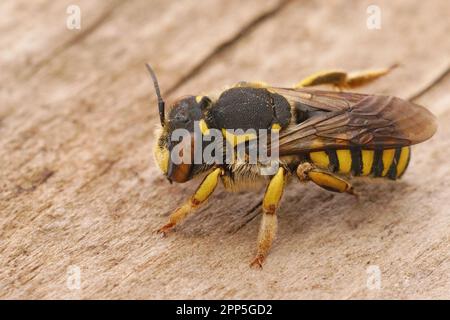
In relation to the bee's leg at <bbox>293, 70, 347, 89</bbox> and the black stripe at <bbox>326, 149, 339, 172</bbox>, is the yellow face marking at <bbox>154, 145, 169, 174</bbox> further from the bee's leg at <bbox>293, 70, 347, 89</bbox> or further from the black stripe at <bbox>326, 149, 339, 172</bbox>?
the bee's leg at <bbox>293, 70, 347, 89</bbox>

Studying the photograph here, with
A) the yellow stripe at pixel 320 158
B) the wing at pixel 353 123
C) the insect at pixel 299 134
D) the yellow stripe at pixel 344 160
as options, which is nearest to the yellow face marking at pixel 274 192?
the insect at pixel 299 134

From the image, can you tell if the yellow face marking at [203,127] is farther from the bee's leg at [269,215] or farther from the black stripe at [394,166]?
the black stripe at [394,166]

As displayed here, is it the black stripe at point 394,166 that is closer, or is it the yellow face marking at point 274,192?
the yellow face marking at point 274,192

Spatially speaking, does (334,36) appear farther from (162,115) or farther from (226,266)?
(226,266)

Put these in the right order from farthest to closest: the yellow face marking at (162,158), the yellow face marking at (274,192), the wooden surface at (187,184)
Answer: the yellow face marking at (162,158), the yellow face marking at (274,192), the wooden surface at (187,184)

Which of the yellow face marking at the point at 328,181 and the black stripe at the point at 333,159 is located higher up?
the black stripe at the point at 333,159

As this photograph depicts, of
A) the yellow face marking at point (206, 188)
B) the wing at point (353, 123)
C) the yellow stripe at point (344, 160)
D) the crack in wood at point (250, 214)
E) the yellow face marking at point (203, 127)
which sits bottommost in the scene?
the crack in wood at point (250, 214)

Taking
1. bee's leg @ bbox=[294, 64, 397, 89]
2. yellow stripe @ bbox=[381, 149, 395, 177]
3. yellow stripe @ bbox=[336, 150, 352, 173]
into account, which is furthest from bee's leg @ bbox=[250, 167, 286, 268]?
bee's leg @ bbox=[294, 64, 397, 89]

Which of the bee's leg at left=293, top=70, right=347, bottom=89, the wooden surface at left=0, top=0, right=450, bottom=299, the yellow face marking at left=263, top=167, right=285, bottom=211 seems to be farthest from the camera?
the bee's leg at left=293, top=70, right=347, bottom=89
